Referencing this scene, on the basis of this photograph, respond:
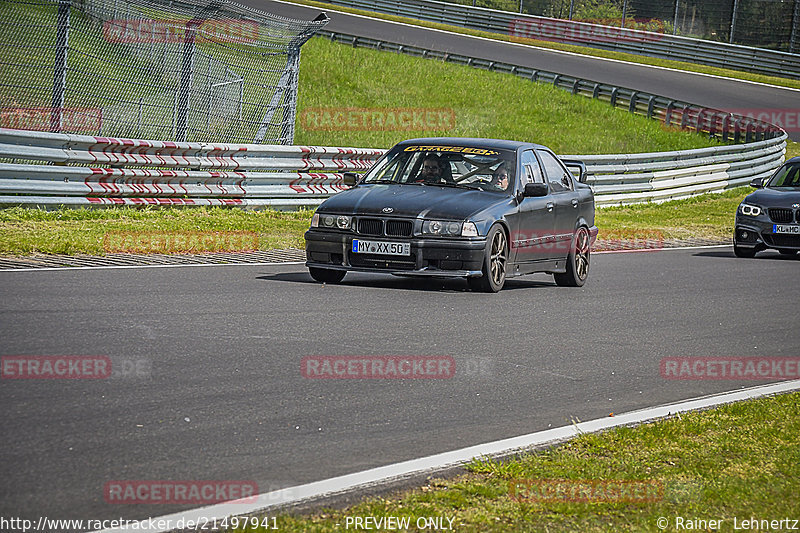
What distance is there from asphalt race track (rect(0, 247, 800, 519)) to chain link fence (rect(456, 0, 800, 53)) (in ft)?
121

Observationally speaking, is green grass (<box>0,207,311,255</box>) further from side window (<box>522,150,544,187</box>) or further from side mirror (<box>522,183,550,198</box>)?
side mirror (<box>522,183,550,198</box>)

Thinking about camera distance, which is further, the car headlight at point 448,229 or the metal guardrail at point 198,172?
the metal guardrail at point 198,172

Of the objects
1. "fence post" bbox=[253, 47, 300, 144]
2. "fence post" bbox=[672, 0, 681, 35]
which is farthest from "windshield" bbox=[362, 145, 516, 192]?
"fence post" bbox=[672, 0, 681, 35]

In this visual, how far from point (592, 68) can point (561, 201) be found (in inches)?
1294

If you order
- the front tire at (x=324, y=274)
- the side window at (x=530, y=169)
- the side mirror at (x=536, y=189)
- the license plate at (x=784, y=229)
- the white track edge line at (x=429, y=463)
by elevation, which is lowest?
the front tire at (x=324, y=274)

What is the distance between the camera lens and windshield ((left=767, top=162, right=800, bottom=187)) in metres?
17.2

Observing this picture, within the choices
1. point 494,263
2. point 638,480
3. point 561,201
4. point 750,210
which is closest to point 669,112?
point 750,210

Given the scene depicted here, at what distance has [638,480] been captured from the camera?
15.2 ft

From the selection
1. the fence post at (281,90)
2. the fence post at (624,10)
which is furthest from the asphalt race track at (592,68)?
the fence post at (281,90)

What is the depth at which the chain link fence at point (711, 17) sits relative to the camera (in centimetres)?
4528

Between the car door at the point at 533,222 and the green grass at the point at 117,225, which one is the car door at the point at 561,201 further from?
the green grass at the point at 117,225

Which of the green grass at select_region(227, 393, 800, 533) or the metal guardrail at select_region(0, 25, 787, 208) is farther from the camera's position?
the metal guardrail at select_region(0, 25, 787, 208)

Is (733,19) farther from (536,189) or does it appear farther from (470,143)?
(536,189)

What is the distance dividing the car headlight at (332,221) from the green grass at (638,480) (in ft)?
16.2
